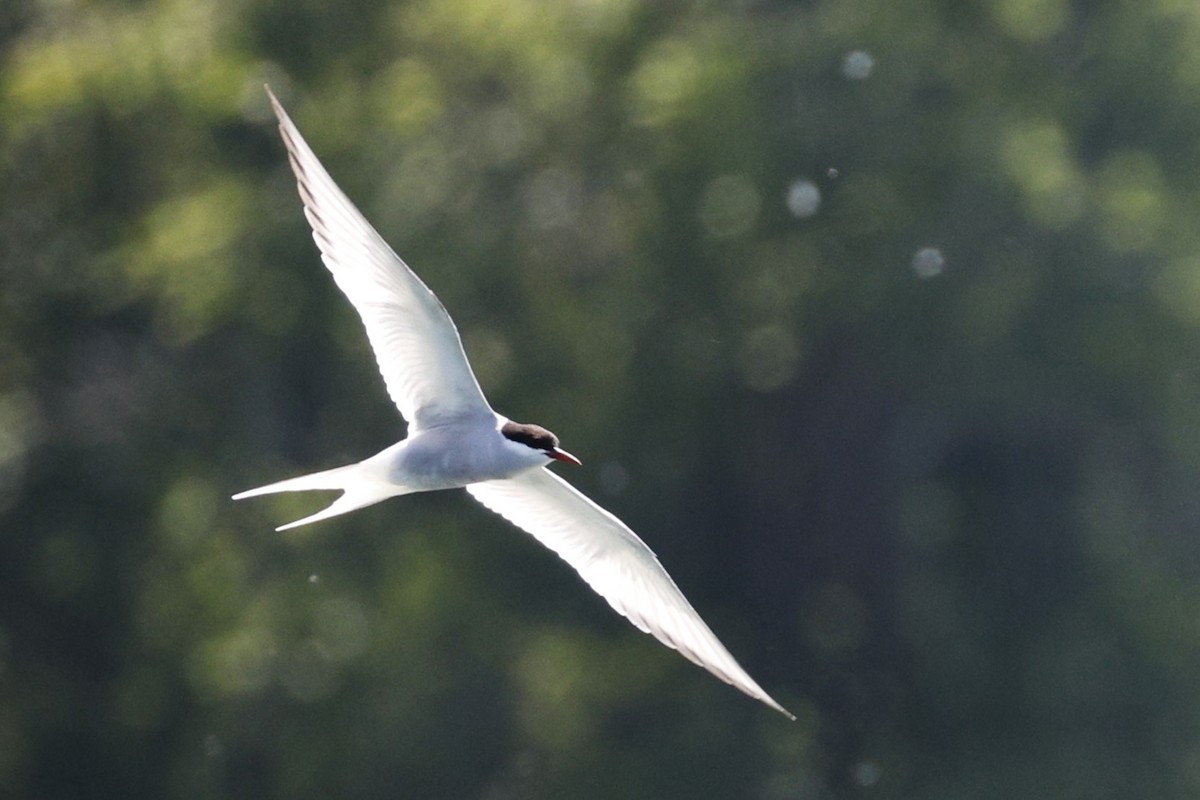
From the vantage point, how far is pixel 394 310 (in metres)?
6.57

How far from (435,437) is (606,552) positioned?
0.91 meters

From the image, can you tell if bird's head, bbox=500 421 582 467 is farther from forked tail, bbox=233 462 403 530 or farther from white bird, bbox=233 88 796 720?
forked tail, bbox=233 462 403 530

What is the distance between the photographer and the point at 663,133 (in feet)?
40.2

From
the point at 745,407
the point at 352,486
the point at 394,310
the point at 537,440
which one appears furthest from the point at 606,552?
the point at 745,407

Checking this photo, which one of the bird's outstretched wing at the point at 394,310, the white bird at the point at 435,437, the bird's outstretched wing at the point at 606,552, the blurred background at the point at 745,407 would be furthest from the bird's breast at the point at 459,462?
the blurred background at the point at 745,407

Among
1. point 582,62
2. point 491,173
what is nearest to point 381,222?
point 491,173

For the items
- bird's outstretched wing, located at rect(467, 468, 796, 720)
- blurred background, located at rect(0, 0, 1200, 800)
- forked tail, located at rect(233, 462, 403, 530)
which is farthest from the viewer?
blurred background, located at rect(0, 0, 1200, 800)

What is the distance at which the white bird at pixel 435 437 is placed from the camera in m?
6.34

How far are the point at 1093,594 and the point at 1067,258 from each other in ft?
6.48

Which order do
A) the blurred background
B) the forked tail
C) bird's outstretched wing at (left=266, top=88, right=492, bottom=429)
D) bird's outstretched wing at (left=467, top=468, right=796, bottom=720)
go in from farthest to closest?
the blurred background < bird's outstretched wing at (left=467, top=468, right=796, bottom=720) < bird's outstretched wing at (left=266, top=88, right=492, bottom=429) < the forked tail

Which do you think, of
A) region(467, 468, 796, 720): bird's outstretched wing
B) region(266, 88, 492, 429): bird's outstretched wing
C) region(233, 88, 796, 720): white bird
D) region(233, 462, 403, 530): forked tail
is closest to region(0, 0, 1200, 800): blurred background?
region(467, 468, 796, 720): bird's outstretched wing

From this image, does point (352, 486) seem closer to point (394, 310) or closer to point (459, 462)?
point (459, 462)

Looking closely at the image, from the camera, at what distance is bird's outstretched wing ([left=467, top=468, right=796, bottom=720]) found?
22.3 feet

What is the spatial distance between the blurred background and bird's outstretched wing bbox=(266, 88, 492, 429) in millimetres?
5382
